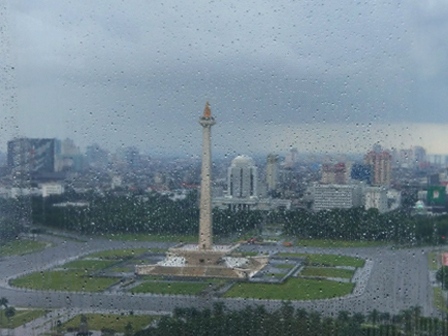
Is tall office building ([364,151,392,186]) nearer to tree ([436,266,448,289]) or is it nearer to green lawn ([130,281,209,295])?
tree ([436,266,448,289])

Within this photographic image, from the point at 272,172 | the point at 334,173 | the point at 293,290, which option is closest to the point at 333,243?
the point at 334,173

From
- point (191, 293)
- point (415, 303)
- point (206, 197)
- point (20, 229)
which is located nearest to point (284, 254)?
point (206, 197)

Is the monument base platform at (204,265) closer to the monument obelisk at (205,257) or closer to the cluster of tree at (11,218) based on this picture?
the monument obelisk at (205,257)

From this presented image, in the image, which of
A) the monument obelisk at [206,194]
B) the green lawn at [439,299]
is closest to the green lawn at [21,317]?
the monument obelisk at [206,194]

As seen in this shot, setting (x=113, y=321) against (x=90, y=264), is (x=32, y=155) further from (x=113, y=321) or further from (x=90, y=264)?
(x=113, y=321)

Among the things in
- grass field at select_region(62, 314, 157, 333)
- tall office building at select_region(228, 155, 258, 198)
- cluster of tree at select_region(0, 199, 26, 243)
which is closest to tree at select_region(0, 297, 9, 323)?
grass field at select_region(62, 314, 157, 333)
